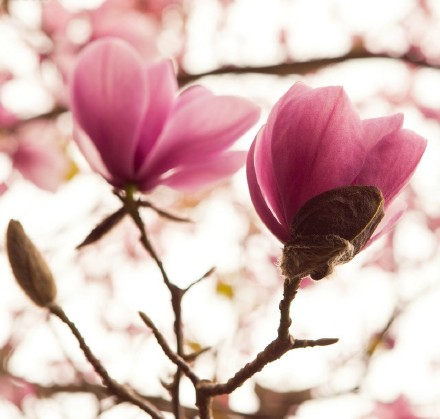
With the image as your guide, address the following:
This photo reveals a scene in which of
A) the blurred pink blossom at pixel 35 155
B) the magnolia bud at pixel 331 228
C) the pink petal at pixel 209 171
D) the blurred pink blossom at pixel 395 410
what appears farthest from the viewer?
the blurred pink blossom at pixel 395 410

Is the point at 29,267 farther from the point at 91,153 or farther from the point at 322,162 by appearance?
the point at 322,162

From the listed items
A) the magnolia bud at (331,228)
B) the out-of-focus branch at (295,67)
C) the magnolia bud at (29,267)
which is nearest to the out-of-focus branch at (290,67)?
the out-of-focus branch at (295,67)

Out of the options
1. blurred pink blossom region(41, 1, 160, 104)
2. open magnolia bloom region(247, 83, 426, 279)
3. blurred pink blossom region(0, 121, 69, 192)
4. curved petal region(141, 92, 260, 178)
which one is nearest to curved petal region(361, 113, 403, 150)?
open magnolia bloom region(247, 83, 426, 279)

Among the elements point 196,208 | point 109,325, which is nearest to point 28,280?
point 196,208

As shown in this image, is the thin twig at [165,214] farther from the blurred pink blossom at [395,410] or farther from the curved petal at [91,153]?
the blurred pink blossom at [395,410]

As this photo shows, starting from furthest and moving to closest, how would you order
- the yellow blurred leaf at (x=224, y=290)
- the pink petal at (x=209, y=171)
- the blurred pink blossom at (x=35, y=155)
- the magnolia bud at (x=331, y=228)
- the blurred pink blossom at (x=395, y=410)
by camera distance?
1. the blurred pink blossom at (x=395, y=410)
2. the yellow blurred leaf at (x=224, y=290)
3. the blurred pink blossom at (x=35, y=155)
4. the pink petal at (x=209, y=171)
5. the magnolia bud at (x=331, y=228)

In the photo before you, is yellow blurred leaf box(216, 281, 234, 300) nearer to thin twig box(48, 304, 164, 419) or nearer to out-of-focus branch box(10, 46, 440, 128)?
out-of-focus branch box(10, 46, 440, 128)

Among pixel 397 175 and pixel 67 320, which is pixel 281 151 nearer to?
pixel 397 175
